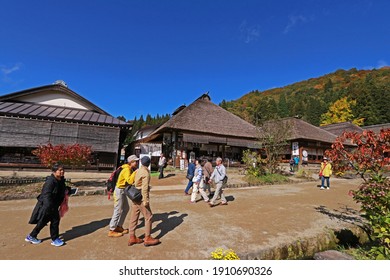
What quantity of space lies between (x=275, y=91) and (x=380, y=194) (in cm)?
10852

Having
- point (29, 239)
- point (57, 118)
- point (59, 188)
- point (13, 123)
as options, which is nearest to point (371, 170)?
point (59, 188)

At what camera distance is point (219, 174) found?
673 cm

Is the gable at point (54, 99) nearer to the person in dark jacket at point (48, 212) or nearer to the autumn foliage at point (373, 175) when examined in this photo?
the person in dark jacket at point (48, 212)

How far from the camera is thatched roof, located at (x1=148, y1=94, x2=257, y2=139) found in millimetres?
18125

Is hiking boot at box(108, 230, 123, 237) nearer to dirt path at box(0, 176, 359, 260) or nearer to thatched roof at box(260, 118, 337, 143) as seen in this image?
dirt path at box(0, 176, 359, 260)

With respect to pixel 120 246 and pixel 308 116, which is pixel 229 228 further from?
pixel 308 116

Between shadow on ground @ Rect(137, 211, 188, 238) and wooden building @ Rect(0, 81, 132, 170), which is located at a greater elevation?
wooden building @ Rect(0, 81, 132, 170)

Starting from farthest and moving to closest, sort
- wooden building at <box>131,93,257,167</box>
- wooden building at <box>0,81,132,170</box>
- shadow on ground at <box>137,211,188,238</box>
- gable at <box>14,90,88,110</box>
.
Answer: wooden building at <box>131,93,257,167</box>
gable at <box>14,90,88,110</box>
wooden building at <box>0,81,132,170</box>
shadow on ground at <box>137,211,188,238</box>

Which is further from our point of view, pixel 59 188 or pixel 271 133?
pixel 271 133

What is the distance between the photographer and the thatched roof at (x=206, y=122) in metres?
18.1

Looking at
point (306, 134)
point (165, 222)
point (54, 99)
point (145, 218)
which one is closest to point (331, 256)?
point (145, 218)

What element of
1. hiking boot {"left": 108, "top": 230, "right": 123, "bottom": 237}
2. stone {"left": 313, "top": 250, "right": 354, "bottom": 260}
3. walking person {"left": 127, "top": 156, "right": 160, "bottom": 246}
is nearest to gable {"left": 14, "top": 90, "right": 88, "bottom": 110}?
hiking boot {"left": 108, "top": 230, "right": 123, "bottom": 237}

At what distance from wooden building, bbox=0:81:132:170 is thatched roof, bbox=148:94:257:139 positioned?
4879 millimetres

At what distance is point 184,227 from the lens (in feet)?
15.4
